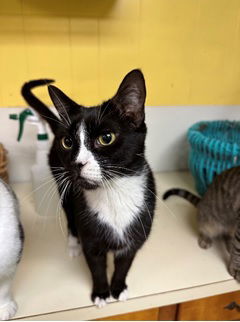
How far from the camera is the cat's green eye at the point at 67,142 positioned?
572mm

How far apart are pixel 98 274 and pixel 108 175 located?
29 centimetres

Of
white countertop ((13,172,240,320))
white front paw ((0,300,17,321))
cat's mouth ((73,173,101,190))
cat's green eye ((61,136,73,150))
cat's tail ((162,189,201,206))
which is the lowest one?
white countertop ((13,172,240,320))

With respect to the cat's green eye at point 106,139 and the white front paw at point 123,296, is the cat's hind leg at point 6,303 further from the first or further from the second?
the cat's green eye at point 106,139

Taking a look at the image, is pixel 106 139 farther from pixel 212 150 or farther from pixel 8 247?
pixel 212 150

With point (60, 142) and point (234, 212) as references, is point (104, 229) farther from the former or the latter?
point (234, 212)

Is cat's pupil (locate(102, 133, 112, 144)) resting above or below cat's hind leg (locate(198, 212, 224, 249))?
above

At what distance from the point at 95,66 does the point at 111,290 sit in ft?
2.57

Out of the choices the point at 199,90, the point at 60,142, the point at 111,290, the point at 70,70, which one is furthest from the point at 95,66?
the point at 111,290

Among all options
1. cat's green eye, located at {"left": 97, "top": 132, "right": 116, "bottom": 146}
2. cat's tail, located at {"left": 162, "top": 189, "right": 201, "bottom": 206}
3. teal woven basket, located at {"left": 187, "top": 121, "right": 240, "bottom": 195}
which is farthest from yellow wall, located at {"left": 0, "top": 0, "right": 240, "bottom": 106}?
cat's green eye, located at {"left": 97, "top": 132, "right": 116, "bottom": 146}

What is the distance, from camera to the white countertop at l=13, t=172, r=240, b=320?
2.22ft

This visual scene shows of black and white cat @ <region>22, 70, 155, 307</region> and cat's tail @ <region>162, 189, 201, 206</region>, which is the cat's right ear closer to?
black and white cat @ <region>22, 70, 155, 307</region>

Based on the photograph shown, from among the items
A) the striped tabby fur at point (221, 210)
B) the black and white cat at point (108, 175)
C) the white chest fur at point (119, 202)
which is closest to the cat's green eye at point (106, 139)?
the black and white cat at point (108, 175)

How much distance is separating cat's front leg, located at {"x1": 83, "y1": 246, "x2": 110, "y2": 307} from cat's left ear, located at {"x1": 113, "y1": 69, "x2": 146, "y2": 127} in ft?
1.07

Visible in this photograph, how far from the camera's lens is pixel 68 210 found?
0.81 metres
